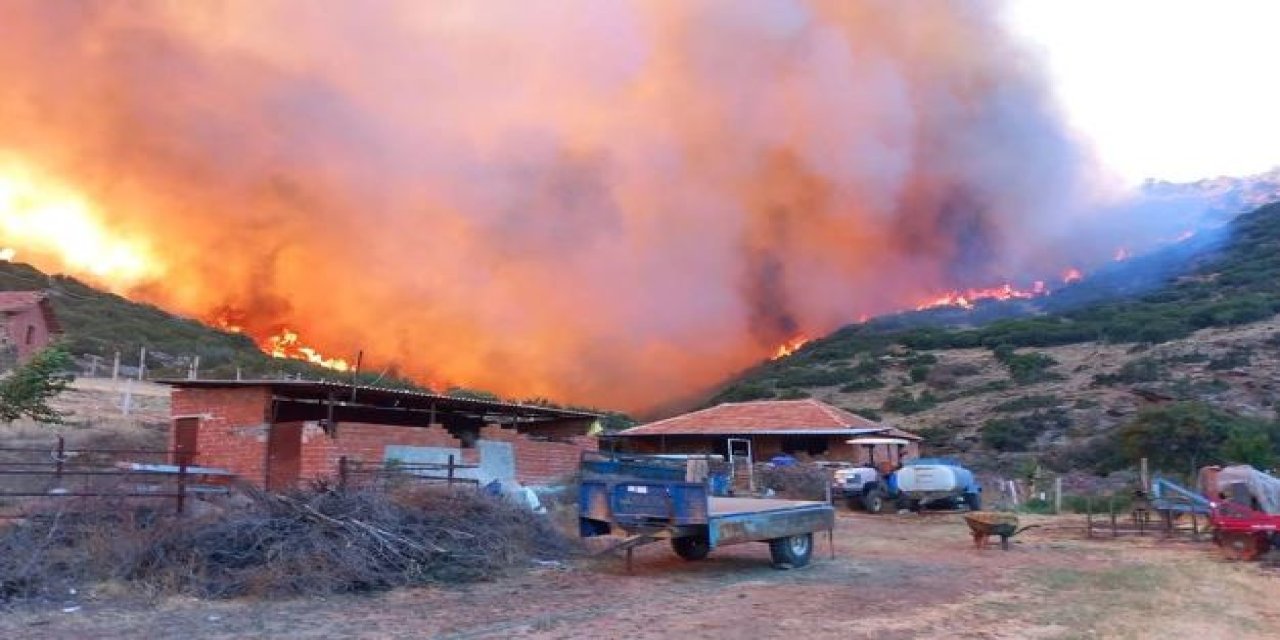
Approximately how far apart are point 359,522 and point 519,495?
272 inches

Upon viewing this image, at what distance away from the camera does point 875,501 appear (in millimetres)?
28406

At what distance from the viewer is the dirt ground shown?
8992mm

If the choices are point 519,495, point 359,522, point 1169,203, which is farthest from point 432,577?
point 1169,203

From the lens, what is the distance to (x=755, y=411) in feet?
133

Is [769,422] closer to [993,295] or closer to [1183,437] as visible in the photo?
[1183,437]

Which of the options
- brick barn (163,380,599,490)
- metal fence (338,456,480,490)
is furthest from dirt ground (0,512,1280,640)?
brick barn (163,380,599,490)

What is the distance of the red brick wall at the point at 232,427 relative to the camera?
18891 mm

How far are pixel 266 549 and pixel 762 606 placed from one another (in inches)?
228

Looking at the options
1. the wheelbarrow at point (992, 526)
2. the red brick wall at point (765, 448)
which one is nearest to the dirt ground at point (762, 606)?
the wheelbarrow at point (992, 526)

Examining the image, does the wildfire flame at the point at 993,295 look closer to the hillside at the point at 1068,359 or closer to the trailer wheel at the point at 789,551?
the hillside at the point at 1068,359

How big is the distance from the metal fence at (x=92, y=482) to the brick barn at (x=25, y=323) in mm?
23729

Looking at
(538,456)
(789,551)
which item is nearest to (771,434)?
(538,456)

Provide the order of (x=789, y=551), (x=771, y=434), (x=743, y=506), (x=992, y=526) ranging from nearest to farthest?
(x=789, y=551) → (x=743, y=506) → (x=992, y=526) → (x=771, y=434)

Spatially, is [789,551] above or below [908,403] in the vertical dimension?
below
